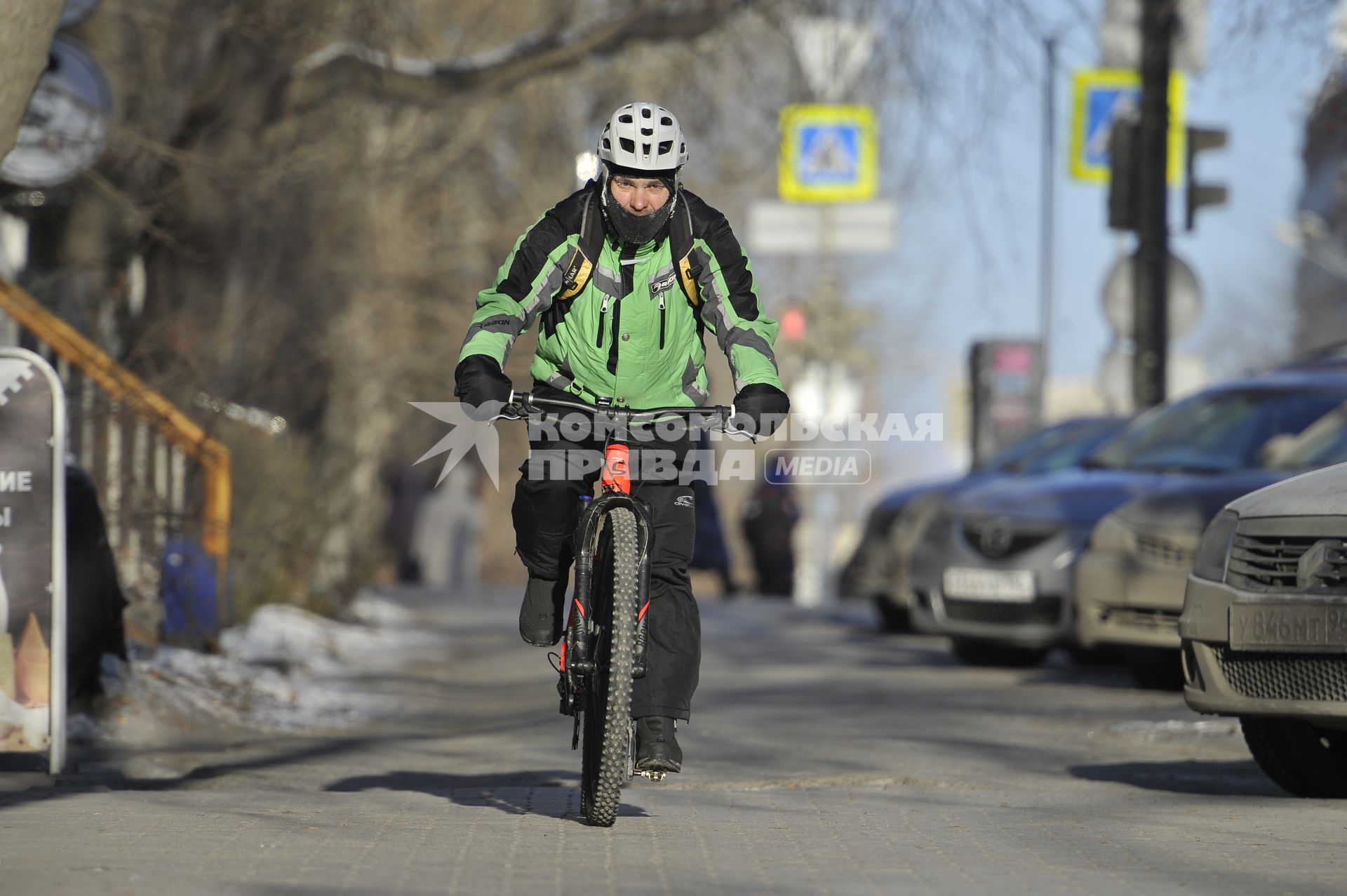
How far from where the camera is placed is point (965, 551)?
1295 centimetres

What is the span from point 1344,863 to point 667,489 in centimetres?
209

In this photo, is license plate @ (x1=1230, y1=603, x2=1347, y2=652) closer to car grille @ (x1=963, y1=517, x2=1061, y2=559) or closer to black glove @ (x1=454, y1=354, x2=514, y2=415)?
black glove @ (x1=454, y1=354, x2=514, y2=415)

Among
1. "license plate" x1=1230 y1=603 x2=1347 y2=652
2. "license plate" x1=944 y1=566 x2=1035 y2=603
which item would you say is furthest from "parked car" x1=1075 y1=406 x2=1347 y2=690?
"license plate" x1=1230 y1=603 x2=1347 y2=652

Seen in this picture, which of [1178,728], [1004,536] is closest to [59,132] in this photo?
[1178,728]

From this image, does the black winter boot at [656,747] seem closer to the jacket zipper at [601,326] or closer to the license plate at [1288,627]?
the jacket zipper at [601,326]

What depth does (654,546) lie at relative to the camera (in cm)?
629

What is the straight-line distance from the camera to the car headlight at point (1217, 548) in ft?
23.7

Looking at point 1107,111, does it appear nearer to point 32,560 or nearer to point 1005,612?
point 1005,612

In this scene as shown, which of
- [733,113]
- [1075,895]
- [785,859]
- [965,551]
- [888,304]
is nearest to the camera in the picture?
[1075,895]

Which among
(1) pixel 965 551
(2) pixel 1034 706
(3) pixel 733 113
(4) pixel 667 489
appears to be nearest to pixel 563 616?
(4) pixel 667 489

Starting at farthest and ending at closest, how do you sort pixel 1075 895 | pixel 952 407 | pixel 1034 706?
pixel 952 407 → pixel 1034 706 → pixel 1075 895

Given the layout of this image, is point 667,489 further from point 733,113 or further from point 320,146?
point 733,113

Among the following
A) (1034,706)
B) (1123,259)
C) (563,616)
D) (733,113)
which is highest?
(733,113)

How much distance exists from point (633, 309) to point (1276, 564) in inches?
89.0
